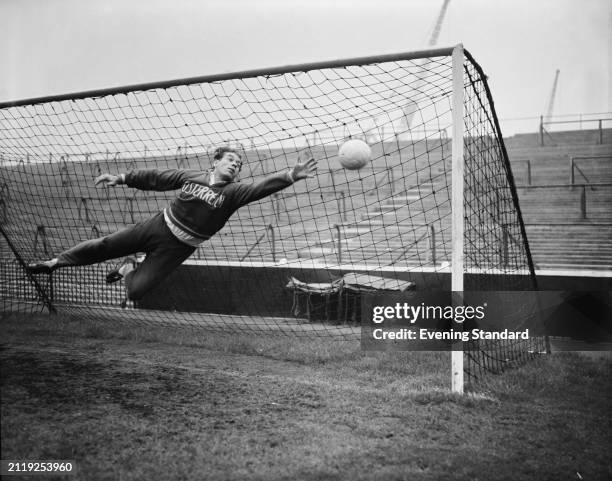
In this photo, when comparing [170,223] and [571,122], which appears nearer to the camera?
[170,223]

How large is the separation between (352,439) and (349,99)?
4098 mm

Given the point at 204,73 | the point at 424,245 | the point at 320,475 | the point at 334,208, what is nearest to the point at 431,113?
the point at 204,73

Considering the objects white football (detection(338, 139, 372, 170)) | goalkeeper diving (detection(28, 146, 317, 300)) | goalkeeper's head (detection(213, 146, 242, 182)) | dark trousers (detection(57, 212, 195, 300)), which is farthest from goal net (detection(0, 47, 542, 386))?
dark trousers (detection(57, 212, 195, 300))

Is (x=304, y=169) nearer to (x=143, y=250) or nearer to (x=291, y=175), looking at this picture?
(x=291, y=175)

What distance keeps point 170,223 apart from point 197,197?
430 millimetres

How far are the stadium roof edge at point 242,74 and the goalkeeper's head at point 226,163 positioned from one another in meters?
0.84

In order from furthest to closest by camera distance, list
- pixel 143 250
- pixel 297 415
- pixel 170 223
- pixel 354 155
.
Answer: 1. pixel 143 250
2. pixel 170 223
3. pixel 354 155
4. pixel 297 415

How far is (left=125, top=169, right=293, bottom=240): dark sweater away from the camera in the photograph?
5.57m

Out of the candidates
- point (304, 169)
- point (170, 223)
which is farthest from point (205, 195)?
point (304, 169)

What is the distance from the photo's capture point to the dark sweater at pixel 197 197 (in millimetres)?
5566

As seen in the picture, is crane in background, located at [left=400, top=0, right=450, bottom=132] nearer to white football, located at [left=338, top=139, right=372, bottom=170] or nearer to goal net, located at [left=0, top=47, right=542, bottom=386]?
goal net, located at [left=0, top=47, right=542, bottom=386]

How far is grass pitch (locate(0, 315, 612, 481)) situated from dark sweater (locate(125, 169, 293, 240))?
1.63 meters

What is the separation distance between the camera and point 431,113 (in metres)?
7.88

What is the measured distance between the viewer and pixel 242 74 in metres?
5.84
